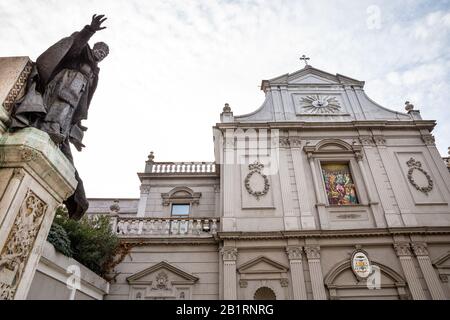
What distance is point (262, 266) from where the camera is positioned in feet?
33.7

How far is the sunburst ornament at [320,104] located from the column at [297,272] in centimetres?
778

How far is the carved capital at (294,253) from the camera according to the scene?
10.2 m

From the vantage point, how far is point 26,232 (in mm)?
2018

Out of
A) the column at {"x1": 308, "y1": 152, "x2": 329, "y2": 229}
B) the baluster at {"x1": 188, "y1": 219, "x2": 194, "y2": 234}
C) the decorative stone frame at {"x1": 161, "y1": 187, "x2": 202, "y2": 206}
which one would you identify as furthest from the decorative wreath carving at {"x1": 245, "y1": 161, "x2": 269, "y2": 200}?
the decorative stone frame at {"x1": 161, "y1": 187, "x2": 202, "y2": 206}

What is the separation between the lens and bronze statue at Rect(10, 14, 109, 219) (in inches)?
91.8

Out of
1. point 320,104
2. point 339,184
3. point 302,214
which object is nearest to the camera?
point 302,214

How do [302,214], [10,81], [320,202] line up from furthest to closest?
[320,202], [302,214], [10,81]

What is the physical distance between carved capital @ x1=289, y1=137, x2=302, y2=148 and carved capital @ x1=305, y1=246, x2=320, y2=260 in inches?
194

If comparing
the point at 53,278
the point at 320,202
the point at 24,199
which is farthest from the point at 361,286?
the point at 24,199

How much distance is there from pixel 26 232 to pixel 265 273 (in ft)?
30.7

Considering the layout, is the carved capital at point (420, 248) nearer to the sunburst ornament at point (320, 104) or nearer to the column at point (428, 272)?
the column at point (428, 272)

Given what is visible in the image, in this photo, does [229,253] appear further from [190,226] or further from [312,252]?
[312,252]

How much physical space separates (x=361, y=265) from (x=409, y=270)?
1.62m
